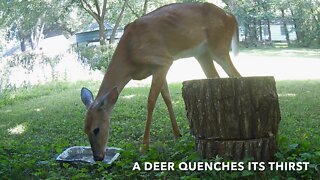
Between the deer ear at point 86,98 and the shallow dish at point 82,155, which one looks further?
the deer ear at point 86,98

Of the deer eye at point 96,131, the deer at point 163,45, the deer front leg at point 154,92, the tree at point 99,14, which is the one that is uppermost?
the tree at point 99,14

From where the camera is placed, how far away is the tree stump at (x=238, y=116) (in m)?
3.60

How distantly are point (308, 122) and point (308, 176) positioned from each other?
3.04m

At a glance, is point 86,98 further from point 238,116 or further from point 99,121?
point 238,116

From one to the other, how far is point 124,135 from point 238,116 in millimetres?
2637

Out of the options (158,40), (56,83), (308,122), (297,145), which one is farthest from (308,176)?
(56,83)

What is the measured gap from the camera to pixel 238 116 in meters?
3.62

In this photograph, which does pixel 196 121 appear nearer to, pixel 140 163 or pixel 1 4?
pixel 140 163

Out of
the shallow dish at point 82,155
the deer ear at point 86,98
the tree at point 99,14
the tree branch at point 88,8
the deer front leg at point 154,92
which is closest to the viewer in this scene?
the shallow dish at point 82,155

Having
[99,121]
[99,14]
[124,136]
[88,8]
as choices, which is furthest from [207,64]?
[88,8]

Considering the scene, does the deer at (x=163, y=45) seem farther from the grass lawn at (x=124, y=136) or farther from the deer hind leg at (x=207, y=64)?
the grass lawn at (x=124, y=136)

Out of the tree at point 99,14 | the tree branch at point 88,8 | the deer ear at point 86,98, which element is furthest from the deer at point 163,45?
the tree branch at point 88,8

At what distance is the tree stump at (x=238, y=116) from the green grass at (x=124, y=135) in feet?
0.63

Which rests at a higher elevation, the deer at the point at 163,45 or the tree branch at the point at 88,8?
the tree branch at the point at 88,8
